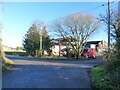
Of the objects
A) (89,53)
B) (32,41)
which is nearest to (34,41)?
(32,41)

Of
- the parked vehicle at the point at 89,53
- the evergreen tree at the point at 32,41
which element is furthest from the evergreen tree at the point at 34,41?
the parked vehicle at the point at 89,53

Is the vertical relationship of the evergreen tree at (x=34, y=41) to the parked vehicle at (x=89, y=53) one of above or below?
above

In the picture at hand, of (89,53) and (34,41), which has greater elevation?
(34,41)

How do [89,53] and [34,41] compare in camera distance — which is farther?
[34,41]

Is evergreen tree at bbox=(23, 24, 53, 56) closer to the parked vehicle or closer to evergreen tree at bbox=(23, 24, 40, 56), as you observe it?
evergreen tree at bbox=(23, 24, 40, 56)

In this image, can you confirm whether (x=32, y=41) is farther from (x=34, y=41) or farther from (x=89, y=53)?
(x=89, y=53)

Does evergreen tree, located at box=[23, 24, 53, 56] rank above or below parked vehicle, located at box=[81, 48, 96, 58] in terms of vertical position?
above

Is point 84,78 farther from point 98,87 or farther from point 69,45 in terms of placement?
point 69,45

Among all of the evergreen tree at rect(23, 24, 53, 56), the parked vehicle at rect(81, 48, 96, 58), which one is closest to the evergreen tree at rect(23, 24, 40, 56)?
the evergreen tree at rect(23, 24, 53, 56)

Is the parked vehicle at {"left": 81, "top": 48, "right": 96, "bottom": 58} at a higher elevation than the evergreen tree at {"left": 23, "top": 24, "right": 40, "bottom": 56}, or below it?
below

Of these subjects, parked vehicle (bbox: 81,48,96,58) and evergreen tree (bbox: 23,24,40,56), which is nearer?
parked vehicle (bbox: 81,48,96,58)

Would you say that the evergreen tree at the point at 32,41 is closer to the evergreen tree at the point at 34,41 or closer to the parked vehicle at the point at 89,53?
the evergreen tree at the point at 34,41

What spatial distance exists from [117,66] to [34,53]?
130 feet

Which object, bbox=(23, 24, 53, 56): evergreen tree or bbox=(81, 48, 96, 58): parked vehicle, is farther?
bbox=(23, 24, 53, 56): evergreen tree
